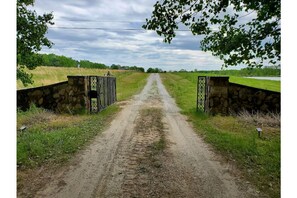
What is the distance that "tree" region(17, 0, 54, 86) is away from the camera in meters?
12.1

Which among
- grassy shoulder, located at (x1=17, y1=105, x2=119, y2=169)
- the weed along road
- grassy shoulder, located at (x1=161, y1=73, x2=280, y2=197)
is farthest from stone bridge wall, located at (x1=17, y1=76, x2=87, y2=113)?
grassy shoulder, located at (x1=161, y1=73, x2=280, y2=197)

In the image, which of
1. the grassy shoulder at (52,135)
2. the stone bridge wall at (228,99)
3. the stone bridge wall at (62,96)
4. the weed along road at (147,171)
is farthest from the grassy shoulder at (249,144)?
the stone bridge wall at (62,96)

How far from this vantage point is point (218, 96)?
12164mm

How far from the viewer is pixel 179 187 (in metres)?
4.52

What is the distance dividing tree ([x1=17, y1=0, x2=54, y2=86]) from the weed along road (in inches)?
270

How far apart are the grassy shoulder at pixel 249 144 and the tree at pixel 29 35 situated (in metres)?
8.09

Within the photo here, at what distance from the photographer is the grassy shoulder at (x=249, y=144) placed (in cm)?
507

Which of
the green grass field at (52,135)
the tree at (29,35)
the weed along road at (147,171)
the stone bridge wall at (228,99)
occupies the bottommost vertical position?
the weed along road at (147,171)

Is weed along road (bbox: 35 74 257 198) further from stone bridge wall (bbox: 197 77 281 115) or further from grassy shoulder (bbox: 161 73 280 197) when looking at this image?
stone bridge wall (bbox: 197 77 281 115)

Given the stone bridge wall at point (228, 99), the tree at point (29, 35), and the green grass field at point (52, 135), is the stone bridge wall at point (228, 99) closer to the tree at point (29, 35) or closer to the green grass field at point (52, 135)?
the green grass field at point (52, 135)

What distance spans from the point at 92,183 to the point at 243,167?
311cm

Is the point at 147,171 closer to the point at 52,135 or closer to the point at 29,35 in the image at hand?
the point at 52,135

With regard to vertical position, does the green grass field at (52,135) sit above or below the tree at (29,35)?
below

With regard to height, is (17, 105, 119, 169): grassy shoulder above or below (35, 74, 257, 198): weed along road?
above
